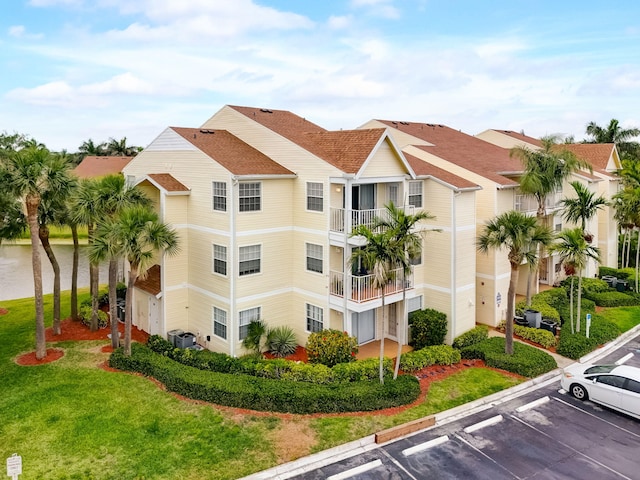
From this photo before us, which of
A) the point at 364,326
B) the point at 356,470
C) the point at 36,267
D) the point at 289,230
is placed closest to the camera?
the point at 356,470

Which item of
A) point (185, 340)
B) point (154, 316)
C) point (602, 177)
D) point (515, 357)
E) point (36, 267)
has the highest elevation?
point (602, 177)

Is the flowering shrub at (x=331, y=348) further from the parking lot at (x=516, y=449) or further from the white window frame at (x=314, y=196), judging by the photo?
the white window frame at (x=314, y=196)

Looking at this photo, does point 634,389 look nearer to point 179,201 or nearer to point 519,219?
point 519,219

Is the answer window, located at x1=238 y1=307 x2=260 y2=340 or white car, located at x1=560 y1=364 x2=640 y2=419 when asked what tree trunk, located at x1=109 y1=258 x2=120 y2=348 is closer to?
window, located at x1=238 y1=307 x2=260 y2=340

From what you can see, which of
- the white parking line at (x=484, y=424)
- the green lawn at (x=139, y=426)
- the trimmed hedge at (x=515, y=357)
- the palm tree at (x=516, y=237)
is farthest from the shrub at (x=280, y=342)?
the palm tree at (x=516, y=237)

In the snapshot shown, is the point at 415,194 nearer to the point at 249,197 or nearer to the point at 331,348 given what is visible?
the point at 249,197

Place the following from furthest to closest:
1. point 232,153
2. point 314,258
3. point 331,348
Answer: point 232,153, point 314,258, point 331,348

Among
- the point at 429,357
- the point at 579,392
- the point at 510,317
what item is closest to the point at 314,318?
the point at 429,357
